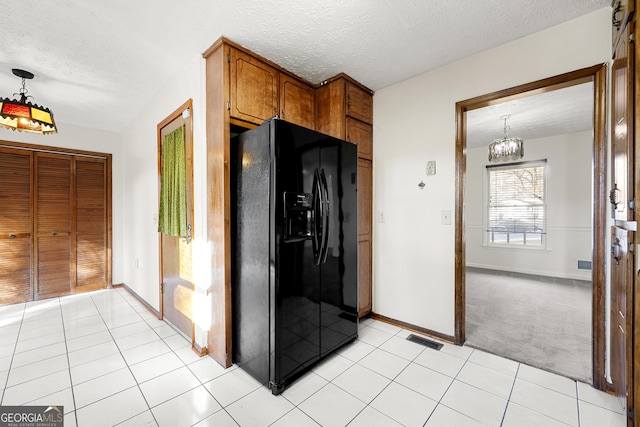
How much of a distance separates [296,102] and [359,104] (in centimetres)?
72

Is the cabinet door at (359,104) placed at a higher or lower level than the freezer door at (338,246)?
higher

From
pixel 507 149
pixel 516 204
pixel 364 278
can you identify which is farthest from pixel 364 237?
pixel 516 204

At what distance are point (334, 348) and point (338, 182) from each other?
1444 mm

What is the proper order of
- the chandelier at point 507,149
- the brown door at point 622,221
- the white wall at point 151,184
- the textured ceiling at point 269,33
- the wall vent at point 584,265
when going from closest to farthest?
the brown door at point 622,221
the textured ceiling at point 269,33
the white wall at point 151,184
the chandelier at point 507,149
the wall vent at point 584,265

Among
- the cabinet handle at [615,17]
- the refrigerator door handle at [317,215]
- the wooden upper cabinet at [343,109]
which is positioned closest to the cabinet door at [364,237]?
the wooden upper cabinet at [343,109]

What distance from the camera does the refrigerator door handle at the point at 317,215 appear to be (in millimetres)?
2051

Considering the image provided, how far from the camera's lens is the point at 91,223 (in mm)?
4141

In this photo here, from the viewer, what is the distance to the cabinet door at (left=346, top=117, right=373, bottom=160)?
278 centimetres

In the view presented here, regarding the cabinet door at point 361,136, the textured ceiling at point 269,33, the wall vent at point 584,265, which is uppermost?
the textured ceiling at point 269,33

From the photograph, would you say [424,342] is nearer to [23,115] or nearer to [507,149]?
[507,149]

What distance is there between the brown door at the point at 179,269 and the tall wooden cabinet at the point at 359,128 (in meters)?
1.37

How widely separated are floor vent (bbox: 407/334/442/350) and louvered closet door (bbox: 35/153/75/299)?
16.1ft

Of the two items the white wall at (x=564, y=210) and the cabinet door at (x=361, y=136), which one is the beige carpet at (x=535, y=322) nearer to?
the white wall at (x=564, y=210)

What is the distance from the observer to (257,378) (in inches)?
76.0
